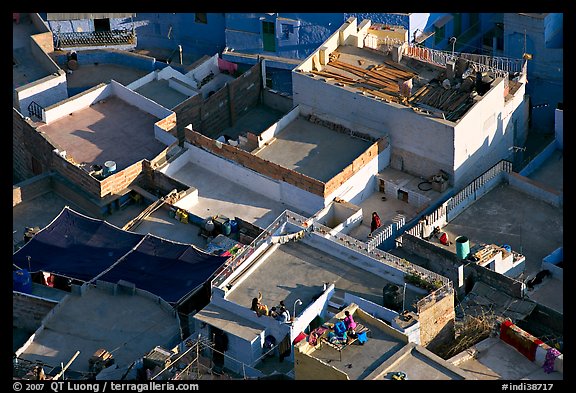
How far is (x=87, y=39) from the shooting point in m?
131

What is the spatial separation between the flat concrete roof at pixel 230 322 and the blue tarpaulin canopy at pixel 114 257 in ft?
16.3

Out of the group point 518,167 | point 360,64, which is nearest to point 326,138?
point 360,64

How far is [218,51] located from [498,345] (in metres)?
44.3

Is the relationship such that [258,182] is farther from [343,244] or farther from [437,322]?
[437,322]

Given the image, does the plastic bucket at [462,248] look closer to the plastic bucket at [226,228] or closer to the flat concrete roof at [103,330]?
the plastic bucket at [226,228]

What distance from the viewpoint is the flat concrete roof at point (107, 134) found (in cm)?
11669

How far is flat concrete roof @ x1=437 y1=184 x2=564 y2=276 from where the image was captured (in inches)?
4186

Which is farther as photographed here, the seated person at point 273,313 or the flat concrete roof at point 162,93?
the flat concrete roof at point 162,93

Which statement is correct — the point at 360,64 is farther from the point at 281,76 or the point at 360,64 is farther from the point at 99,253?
the point at 99,253

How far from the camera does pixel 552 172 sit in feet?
374

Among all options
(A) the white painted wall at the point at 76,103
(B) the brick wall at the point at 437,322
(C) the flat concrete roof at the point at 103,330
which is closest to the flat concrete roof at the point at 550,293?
(B) the brick wall at the point at 437,322

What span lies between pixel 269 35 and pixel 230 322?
124 ft

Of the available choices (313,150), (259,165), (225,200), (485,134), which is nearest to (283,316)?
(259,165)
